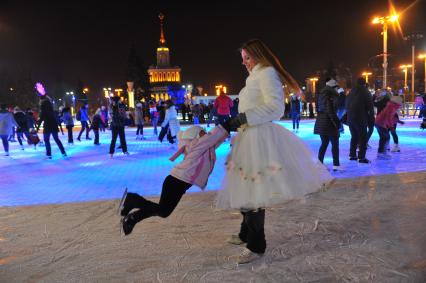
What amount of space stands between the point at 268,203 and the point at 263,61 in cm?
107

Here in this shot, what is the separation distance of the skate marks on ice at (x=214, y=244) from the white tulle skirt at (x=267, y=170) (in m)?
0.16

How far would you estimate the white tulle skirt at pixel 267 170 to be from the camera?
3.04 metres

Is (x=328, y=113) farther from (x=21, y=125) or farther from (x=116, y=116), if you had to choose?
(x=21, y=125)

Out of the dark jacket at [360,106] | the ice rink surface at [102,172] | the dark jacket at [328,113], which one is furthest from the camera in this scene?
the dark jacket at [360,106]

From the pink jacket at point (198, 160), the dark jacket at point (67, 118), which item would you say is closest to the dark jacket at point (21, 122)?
the dark jacket at point (67, 118)

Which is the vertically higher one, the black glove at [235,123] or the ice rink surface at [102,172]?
the black glove at [235,123]

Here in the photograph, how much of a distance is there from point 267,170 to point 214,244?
103 centimetres

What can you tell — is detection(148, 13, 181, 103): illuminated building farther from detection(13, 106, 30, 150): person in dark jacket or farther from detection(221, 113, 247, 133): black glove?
detection(221, 113, 247, 133): black glove

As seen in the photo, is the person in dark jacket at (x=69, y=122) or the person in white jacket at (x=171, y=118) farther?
the person in dark jacket at (x=69, y=122)

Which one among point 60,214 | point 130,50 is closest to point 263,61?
point 60,214

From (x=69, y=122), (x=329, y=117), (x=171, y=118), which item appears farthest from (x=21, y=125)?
(x=329, y=117)

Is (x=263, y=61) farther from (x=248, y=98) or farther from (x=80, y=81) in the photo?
(x=80, y=81)

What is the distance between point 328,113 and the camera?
723 centimetres

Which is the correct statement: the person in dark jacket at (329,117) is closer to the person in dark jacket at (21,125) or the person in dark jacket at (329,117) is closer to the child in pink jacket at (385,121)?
the child in pink jacket at (385,121)
